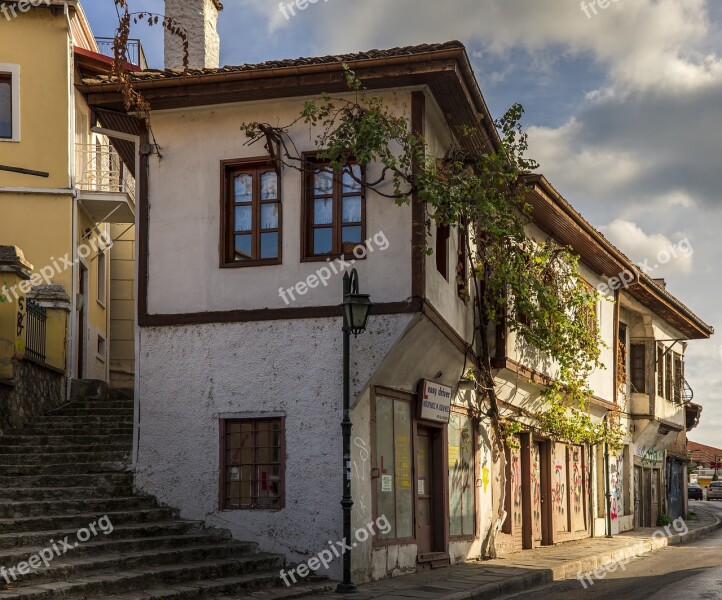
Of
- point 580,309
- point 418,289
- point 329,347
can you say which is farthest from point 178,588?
point 580,309

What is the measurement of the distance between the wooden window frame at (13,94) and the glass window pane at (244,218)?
8.32 m

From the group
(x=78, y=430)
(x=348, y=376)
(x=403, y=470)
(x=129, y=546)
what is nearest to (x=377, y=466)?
(x=403, y=470)

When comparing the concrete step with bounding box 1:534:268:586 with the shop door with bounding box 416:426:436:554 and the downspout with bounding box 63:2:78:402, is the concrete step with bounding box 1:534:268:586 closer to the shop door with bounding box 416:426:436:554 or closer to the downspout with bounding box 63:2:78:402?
the shop door with bounding box 416:426:436:554

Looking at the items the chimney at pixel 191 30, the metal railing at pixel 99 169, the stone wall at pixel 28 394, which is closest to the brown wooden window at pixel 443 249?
the stone wall at pixel 28 394

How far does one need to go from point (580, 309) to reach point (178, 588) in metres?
11.8

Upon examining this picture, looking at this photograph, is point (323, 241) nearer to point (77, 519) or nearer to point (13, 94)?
point (77, 519)

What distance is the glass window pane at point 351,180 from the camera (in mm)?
14102

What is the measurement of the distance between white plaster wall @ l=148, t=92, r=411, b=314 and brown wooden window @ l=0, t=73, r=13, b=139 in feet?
24.8

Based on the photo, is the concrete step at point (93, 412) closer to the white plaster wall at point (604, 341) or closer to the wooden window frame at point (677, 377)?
the white plaster wall at point (604, 341)

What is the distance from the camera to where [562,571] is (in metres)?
16.9

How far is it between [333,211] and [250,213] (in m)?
1.14

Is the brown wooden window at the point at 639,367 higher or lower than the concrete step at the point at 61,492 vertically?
higher

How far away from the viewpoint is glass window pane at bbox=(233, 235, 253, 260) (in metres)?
14.4

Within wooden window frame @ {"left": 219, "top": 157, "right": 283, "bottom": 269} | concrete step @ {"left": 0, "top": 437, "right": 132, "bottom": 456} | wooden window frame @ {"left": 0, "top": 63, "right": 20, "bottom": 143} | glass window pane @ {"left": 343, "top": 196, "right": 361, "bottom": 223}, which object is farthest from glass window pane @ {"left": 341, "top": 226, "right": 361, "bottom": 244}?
wooden window frame @ {"left": 0, "top": 63, "right": 20, "bottom": 143}
